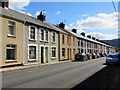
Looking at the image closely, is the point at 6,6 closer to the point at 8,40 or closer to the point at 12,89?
the point at 8,40

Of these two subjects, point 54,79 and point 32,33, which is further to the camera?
point 32,33

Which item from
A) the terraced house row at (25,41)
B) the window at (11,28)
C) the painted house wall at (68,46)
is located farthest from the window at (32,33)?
the painted house wall at (68,46)

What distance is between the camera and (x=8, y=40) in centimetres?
1972

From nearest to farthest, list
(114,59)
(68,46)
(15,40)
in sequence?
(15,40) < (114,59) < (68,46)

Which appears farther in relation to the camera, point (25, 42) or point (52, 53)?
point (52, 53)

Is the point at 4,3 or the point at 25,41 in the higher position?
the point at 4,3

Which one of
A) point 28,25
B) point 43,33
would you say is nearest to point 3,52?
point 28,25

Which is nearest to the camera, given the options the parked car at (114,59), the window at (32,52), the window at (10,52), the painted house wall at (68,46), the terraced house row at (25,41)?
the terraced house row at (25,41)

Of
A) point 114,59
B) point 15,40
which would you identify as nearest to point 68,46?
point 114,59

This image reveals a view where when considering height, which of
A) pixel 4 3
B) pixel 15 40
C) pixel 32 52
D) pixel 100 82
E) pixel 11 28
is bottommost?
pixel 100 82

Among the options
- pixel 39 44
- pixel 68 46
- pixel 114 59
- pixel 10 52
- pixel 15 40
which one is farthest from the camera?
pixel 68 46

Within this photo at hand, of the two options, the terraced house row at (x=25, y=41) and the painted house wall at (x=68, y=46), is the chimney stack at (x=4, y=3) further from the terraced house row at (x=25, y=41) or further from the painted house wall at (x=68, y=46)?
the painted house wall at (x=68, y=46)

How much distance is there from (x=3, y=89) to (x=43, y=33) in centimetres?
2012

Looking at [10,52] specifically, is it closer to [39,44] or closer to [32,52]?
[32,52]
